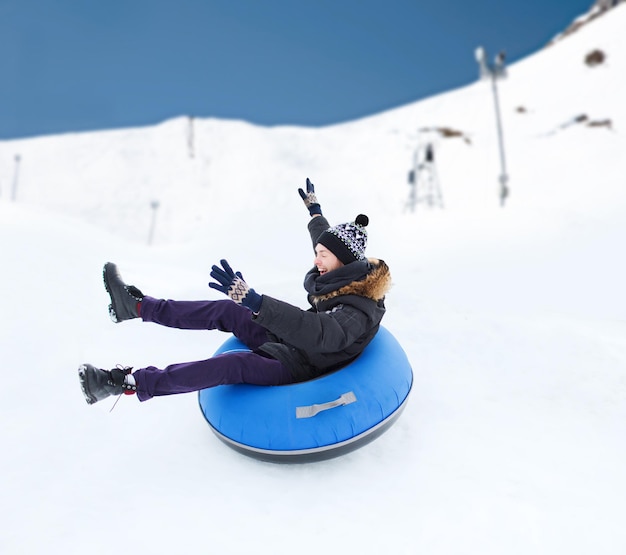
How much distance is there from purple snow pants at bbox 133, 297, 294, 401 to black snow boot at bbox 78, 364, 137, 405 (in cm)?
8

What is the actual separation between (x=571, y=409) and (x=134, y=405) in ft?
10.2

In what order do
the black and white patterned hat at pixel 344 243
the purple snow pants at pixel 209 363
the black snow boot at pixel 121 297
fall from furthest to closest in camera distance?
the black snow boot at pixel 121 297 < the black and white patterned hat at pixel 344 243 < the purple snow pants at pixel 209 363

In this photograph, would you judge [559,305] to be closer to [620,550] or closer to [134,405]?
[620,550]

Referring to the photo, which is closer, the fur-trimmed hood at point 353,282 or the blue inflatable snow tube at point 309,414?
the blue inflatable snow tube at point 309,414

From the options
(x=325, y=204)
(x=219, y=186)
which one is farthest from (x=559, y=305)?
(x=219, y=186)

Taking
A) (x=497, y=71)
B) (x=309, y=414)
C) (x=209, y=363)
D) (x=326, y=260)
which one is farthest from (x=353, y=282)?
(x=497, y=71)

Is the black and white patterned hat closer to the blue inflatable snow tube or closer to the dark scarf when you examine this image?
the dark scarf

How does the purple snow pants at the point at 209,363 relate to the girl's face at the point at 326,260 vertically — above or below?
below

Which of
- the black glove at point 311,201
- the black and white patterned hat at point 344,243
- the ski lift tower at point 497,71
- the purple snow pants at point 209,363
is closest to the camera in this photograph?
the purple snow pants at point 209,363

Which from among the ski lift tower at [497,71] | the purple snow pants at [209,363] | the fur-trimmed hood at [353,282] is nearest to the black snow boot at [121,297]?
the purple snow pants at [209,363]

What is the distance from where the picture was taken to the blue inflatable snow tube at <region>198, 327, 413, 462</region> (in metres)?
2.50

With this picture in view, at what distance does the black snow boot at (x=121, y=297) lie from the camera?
3021mm

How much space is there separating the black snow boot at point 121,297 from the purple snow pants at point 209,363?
61mm

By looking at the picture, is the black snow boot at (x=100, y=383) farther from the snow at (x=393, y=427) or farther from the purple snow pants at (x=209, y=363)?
the snow at (x=393, y=427)
